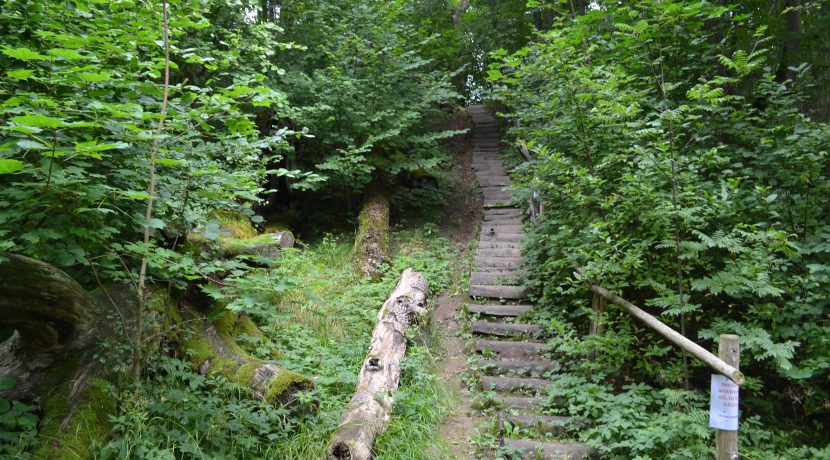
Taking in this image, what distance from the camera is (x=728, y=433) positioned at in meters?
2.91

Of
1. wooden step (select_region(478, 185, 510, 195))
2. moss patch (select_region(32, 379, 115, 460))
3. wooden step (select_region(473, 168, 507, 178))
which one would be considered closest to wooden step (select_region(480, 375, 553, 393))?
moss patch (select_region(32, 379, 115, 460))

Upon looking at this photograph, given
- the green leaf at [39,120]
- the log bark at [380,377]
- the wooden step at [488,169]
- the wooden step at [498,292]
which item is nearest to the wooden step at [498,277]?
the wooden step at [498,292]

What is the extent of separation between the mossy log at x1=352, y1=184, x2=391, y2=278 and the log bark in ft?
3.01

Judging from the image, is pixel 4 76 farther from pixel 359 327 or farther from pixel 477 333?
pixel 477 333

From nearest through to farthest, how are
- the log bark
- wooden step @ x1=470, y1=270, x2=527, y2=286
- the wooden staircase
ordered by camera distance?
the log bark
the wooden staircase
wooden step @ x1=470, y1=270, x2=527, y2=286

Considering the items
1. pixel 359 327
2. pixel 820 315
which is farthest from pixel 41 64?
pixel 820 315

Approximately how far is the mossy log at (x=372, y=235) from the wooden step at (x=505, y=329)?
206cm

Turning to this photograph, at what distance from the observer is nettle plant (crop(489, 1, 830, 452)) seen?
12.5 feet

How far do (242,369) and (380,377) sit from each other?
1.42 meters

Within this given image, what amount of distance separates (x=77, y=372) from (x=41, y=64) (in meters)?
2.11

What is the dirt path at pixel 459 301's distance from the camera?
453 centimetres

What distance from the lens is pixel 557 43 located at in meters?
5.08

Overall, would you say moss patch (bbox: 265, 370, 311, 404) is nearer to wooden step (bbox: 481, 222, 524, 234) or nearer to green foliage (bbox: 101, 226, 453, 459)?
green foliage (bbox: 101, 226, 453, 459)

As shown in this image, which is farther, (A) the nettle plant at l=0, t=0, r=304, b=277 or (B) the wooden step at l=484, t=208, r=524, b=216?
(B) the wooden step at l=484, t=208, r=524, b=216
